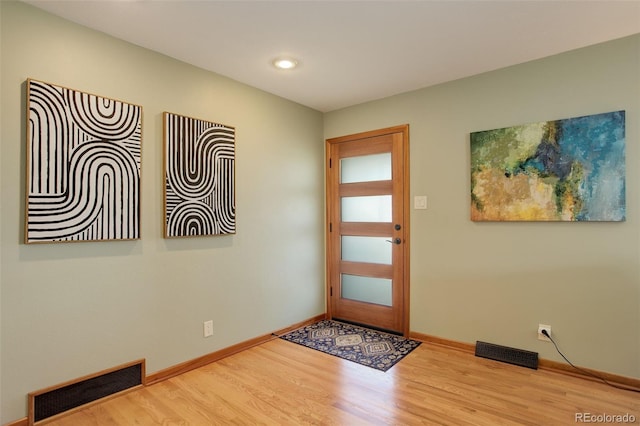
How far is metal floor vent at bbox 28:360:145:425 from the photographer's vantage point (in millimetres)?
1940

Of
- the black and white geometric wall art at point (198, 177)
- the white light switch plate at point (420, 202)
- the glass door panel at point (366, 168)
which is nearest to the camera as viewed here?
the black and white geometric wall art at point (198, 177)

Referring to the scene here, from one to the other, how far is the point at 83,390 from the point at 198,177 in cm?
158

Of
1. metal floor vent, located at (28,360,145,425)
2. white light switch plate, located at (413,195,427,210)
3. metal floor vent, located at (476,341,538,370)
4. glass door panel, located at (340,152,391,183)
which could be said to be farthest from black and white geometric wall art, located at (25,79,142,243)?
metal floor vent, located at (476,341,538,370)

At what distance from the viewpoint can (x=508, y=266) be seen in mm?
2783

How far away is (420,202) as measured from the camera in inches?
128

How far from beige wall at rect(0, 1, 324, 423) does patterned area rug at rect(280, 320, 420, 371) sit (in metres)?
0.26

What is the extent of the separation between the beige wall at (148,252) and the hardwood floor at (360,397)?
35 cm

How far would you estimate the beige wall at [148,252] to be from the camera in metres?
1.89

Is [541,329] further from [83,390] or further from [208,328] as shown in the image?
[83,390]

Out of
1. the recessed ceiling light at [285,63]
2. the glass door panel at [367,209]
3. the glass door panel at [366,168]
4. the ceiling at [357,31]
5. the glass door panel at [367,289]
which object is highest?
the ceiling at [357,31]

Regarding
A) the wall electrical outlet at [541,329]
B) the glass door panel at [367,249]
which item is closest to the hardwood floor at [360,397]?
the wall electrical outlet at [541,329]

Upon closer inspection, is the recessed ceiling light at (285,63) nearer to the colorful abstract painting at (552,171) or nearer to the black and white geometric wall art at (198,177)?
the black and white geometric wall art at (198,177)

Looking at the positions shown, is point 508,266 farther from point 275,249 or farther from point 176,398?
point 176,398

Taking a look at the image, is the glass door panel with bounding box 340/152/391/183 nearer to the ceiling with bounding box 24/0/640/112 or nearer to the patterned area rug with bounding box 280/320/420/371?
the ceiling with bounding box 24/0/640/112
